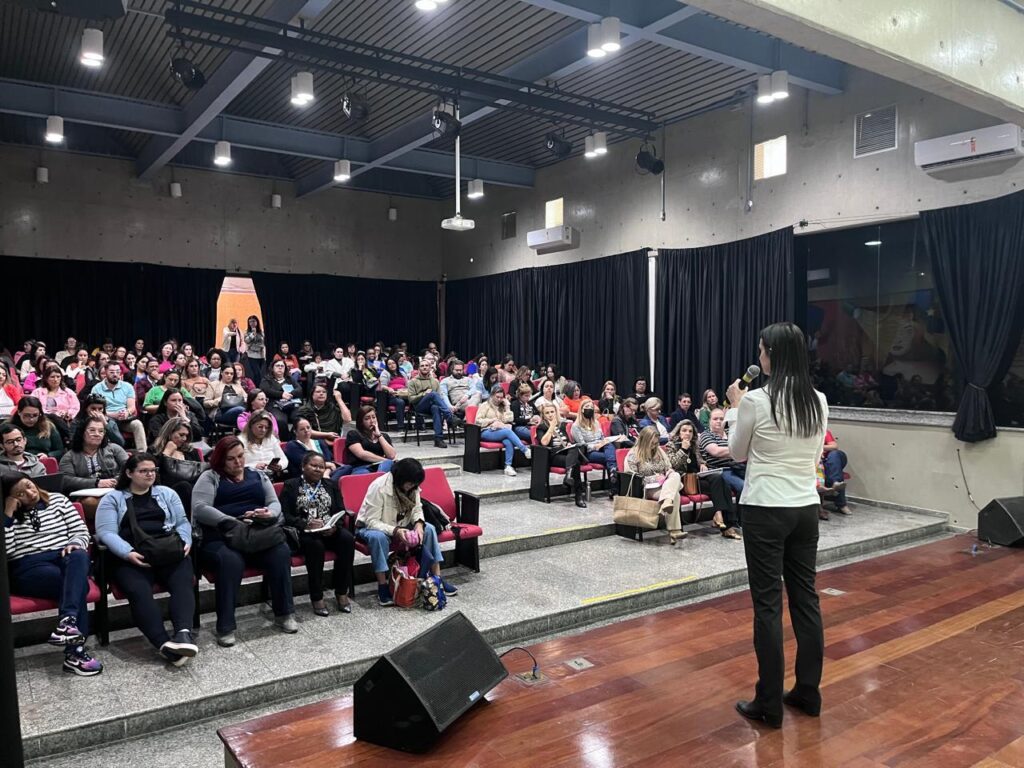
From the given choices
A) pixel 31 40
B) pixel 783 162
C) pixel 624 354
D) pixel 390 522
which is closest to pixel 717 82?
pixel 783 162

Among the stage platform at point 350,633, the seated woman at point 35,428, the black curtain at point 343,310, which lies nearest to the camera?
the stage platform at point 350,633

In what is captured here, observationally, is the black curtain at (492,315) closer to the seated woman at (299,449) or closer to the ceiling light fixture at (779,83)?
the ceiling light fixture at (779,83)

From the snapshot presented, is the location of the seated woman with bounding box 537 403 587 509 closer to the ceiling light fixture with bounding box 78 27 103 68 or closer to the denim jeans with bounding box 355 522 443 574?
the denim jeans with bounding box 355 522 443 574

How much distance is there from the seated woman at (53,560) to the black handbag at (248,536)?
0.65 m

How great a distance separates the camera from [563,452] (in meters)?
6.81

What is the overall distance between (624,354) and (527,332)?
Result: 2.46m

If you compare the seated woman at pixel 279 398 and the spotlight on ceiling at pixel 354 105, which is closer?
the seated woman at pixel 279 398

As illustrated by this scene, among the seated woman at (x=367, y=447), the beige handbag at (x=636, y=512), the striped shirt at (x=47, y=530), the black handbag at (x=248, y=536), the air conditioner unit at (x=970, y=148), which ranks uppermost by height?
the air conditioner unit at (x=970, y=148)

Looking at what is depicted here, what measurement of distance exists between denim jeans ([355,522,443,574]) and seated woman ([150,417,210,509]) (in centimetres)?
110

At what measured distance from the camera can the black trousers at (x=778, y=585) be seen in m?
2.48

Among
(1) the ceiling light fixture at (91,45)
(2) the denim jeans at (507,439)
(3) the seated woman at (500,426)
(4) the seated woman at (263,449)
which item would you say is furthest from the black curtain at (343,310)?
(4) the seated woman at (263,449)

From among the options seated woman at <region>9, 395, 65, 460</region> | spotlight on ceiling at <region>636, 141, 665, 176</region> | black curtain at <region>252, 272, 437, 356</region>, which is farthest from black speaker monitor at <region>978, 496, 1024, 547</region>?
black curtain at <region>252, 272, 437, 356</region>

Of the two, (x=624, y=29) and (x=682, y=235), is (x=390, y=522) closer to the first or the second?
(x=624, y=29)

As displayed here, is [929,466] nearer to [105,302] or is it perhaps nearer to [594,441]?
[594,441]
